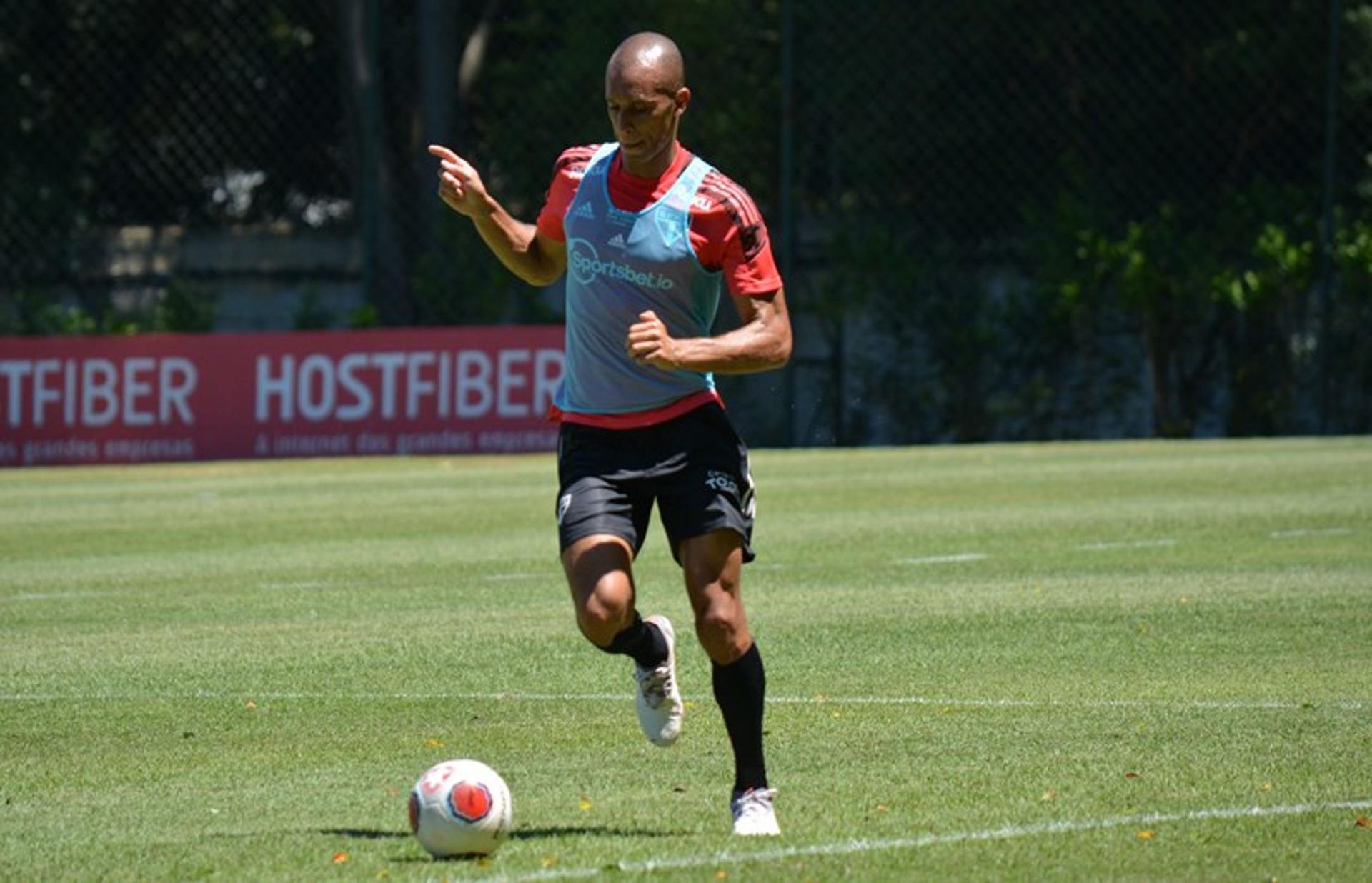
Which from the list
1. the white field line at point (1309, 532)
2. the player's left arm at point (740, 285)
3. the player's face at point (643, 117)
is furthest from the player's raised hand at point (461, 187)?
the white field line at point (1309, 532)

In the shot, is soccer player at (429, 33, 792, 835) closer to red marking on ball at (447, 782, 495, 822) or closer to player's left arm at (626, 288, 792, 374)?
player's left arm at (626, 288, 792, 374)

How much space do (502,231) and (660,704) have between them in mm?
1509

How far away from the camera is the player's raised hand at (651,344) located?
6.59 m

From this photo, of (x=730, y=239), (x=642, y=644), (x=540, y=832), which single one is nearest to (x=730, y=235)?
(x=730, y=239)

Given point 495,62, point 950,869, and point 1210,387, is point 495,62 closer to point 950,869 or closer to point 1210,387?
point 1210,387

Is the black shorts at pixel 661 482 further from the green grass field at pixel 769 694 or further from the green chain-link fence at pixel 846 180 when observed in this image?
the green chain-link fence at pixel 846 180

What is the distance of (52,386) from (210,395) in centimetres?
155

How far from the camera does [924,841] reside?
253 inches

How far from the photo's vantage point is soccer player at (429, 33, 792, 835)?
696 cm

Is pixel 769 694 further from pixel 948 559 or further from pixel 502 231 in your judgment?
pixel 948 559

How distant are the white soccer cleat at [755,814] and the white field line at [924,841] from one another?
0.19m

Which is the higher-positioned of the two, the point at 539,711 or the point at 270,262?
the point at 270,262

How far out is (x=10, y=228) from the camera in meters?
31.0

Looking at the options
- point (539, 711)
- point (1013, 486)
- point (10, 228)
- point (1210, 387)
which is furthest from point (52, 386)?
point (539, 711)
